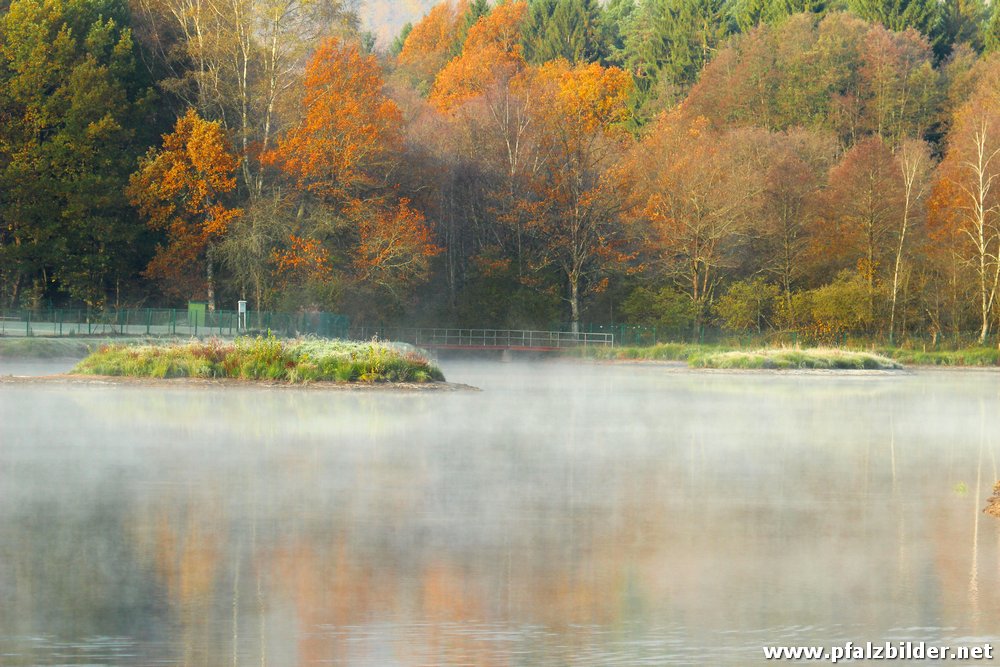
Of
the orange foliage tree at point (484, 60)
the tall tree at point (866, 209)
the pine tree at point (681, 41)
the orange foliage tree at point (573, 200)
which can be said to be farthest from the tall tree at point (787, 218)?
the pine tree at point (681, 41)

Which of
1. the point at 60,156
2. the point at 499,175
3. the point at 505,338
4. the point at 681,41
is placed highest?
the point at 681,41

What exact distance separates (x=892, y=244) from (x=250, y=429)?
198 feet

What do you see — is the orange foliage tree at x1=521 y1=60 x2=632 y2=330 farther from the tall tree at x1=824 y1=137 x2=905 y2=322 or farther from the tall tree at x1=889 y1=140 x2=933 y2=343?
the tall tree at x1=889 y1=140 x2=933 y2=343

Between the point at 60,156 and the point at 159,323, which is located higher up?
the point at 60,156

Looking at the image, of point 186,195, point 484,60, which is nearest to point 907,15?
point 484,60

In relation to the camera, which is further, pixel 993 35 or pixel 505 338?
pixel 993 35

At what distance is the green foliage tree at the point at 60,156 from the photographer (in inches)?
2479

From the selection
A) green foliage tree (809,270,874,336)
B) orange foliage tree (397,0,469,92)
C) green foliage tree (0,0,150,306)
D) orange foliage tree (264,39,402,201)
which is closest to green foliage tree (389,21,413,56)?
orange foliage tree (397,0,469,92)

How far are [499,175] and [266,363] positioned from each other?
42.8 meters

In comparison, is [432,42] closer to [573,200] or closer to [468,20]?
[468,20]

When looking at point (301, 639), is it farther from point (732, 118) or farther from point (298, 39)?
point (732, 118)

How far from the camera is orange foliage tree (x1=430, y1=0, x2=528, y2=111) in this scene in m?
90.5

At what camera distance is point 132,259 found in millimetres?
67375

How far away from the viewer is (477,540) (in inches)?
498
